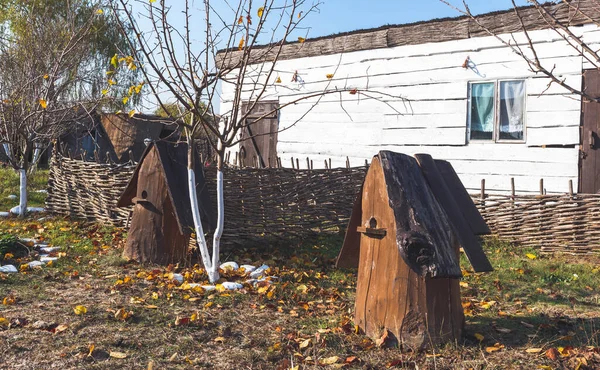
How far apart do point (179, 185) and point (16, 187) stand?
25.8ft

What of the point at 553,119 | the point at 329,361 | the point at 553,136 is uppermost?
the point at 553,119

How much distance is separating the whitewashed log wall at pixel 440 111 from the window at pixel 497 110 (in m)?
0.13

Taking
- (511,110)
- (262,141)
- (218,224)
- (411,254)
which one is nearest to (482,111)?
(511,110)

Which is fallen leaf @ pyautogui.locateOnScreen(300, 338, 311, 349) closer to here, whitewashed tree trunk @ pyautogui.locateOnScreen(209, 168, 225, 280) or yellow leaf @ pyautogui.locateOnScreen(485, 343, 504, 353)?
yellow leaf @ pyautogui.locateOnScreen(485, 343, 504, 353)

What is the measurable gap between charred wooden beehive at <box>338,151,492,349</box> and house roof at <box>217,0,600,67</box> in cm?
474

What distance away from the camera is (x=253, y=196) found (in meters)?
7.73

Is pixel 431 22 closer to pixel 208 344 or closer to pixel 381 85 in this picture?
pixel 381 85

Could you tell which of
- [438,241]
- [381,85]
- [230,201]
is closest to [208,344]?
[438,241]

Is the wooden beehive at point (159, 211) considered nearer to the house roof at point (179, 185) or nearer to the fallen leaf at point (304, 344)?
the house roof at point (179, 185)

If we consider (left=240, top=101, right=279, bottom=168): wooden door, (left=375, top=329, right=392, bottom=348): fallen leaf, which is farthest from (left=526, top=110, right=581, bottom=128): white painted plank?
(left=375, top=329, right=392, bottom=348): fallen leaf

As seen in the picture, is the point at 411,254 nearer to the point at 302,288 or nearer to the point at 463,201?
the point at 463,201

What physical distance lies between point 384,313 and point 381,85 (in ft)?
25.6

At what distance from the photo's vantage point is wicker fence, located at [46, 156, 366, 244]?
300 inches

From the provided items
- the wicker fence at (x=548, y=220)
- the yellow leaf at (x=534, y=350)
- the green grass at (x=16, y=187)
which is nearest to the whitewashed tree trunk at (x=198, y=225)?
the yellow leaf at (x=534, y=350)
